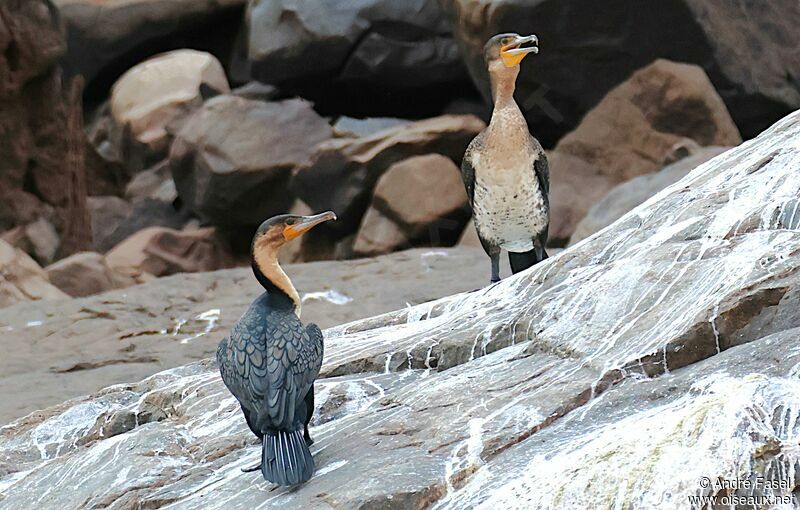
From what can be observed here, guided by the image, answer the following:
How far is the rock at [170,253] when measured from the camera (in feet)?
43.1

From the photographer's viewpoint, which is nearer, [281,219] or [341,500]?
[341,500]

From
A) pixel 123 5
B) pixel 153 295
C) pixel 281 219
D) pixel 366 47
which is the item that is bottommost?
pixel 153 295

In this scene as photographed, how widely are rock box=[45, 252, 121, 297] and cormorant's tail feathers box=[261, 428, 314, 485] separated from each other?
7535 millimetres

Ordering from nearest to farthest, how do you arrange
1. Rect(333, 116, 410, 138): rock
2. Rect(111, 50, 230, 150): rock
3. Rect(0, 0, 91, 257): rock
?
Rect(0, 0, 91, 257): rock
Rect(333, 116, 410, 138): rock
Rect(111, 50, 230, 150): rock

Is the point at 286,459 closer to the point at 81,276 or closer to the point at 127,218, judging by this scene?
the point at 81,276

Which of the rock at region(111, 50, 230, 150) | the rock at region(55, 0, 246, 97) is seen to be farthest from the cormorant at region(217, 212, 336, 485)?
the rock at region(55, 0, 246, 97)

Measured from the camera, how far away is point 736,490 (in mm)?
2980

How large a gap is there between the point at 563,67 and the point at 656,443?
8.64 m

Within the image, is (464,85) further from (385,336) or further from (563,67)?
(385,336)

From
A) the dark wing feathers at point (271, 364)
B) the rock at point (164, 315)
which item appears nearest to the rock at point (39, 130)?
the rock at point (164, 315)

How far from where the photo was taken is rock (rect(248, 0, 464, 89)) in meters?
14.2

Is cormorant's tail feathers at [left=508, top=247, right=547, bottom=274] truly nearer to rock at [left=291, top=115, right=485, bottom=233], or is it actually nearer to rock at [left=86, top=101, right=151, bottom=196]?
rock at [left=291, top=115, right=485, bottom=233]

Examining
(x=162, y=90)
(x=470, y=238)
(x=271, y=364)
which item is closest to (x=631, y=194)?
(x=470, y=238)

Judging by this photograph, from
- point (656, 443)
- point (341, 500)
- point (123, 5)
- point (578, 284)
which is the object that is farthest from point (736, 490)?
point (123, 5)
